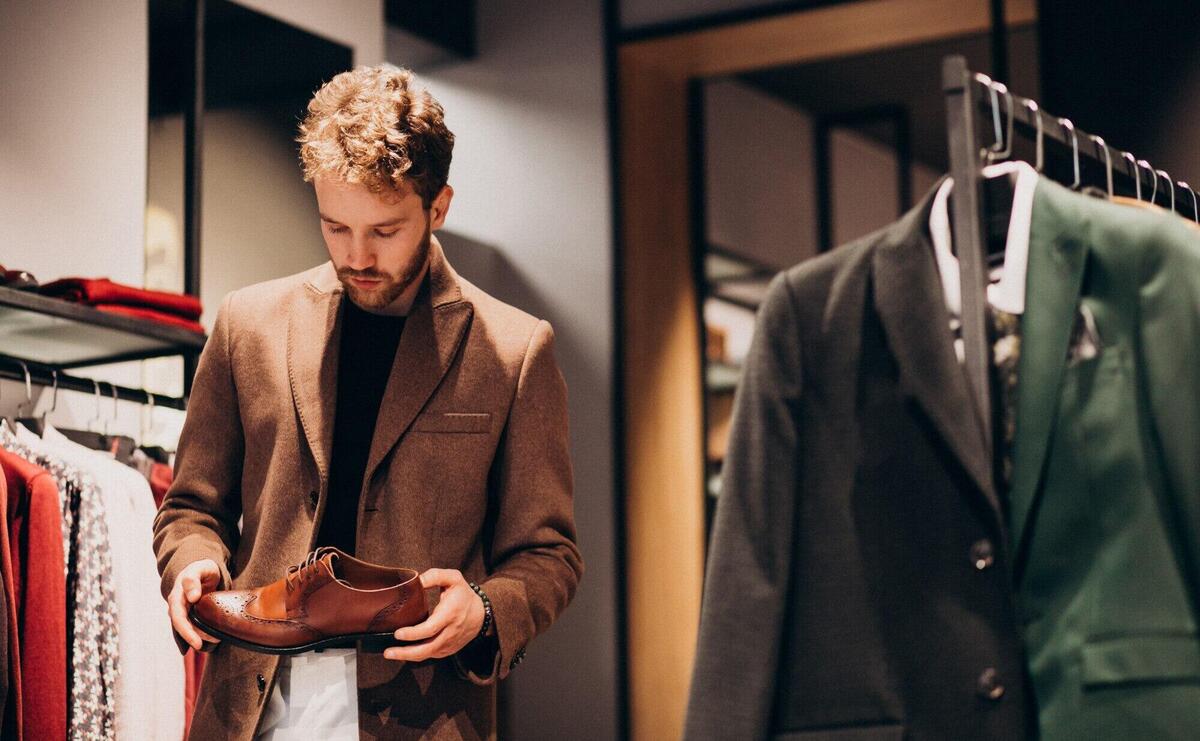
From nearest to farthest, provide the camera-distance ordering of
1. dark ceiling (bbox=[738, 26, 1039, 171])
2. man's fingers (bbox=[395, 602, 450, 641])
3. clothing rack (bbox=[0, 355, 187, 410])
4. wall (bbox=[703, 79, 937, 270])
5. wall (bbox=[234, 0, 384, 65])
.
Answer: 1. man's fingers (bbox=[395, 602, 450, 641])
2. clothing rack (bbox=[0, 355, 187, 410])
3. wall (bbox=[234, 0, 384, 65])
4. wall (bbox=[703, 79, 937, 270])
5. dark ceiling (bbox=[738, 26, 1039, 171])

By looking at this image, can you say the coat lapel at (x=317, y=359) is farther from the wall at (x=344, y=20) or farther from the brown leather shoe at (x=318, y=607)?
the wall at (x=344, y=20)

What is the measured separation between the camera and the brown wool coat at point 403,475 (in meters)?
1.91

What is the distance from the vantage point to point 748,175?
270 inches

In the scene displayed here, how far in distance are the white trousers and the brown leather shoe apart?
0.08 meters

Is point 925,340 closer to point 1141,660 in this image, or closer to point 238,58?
point 1141,660

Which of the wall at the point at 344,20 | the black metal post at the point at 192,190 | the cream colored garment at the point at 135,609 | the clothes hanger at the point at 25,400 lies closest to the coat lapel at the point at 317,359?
the cream colored garment at the point at 135,609

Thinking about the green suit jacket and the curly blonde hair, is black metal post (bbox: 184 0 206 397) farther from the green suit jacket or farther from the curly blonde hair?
the green suit jacket

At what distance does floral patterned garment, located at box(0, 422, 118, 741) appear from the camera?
2.82 meters

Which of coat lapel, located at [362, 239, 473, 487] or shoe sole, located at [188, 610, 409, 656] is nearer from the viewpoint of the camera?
shoe sole, located at [188, 610, 409, 656]

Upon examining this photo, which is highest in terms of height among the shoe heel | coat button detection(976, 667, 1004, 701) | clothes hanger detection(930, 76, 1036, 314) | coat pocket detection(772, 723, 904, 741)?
clothes hanger detection(930, 76, 1036, 314)

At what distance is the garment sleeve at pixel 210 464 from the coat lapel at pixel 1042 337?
107 cm

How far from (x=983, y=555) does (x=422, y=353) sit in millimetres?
834

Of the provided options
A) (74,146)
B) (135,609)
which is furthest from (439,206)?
(74,146)

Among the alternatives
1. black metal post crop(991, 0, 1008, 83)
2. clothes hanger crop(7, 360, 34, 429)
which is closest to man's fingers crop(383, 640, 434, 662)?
clothes hanger crop(7, 360, 34, 429)
